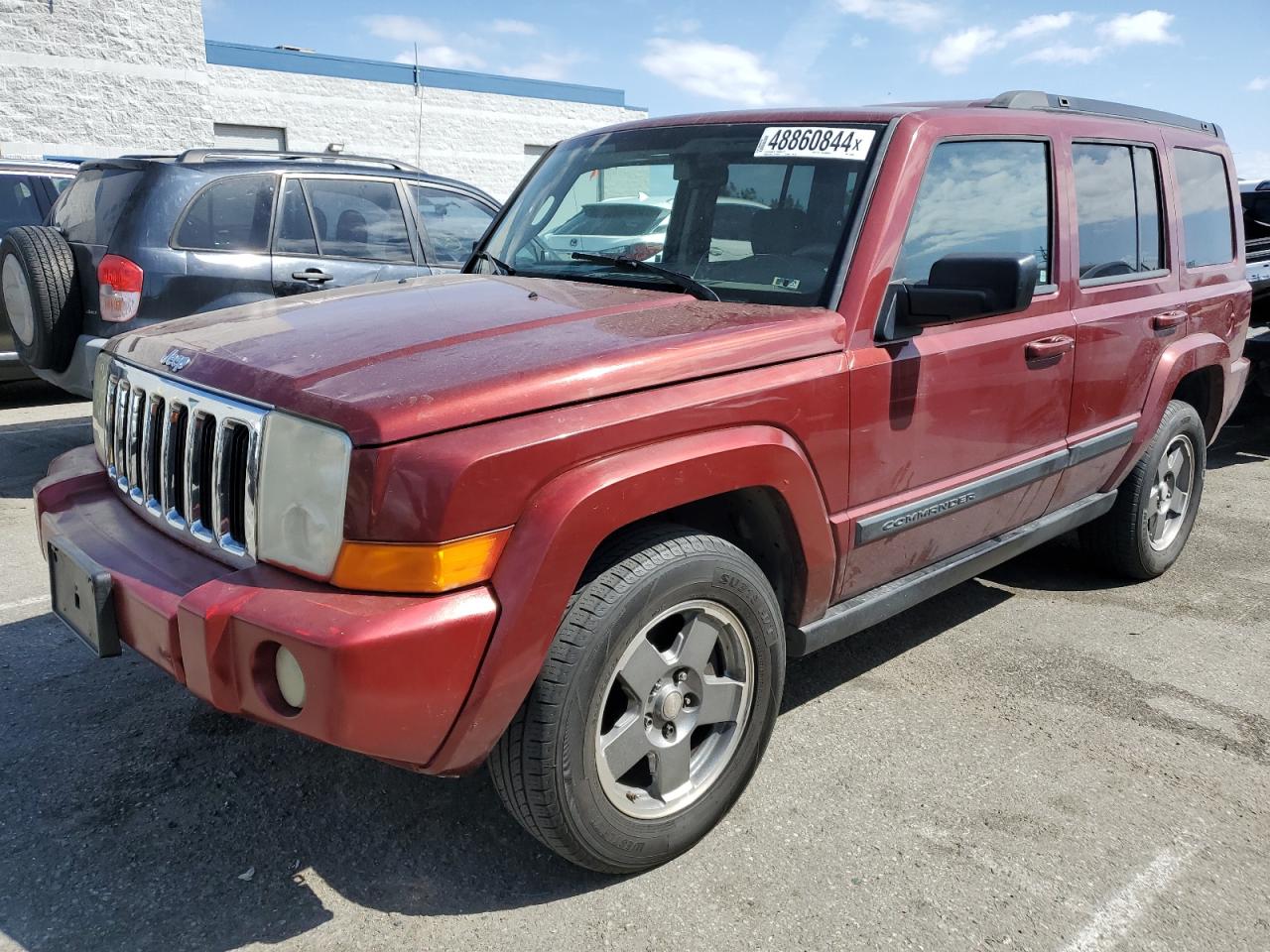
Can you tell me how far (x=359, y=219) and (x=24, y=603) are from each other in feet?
10.8

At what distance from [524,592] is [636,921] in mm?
859

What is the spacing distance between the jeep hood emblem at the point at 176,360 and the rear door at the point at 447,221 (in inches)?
163

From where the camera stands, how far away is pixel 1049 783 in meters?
2.97

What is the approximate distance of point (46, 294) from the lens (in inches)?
217

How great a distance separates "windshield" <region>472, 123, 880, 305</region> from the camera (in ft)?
9.83

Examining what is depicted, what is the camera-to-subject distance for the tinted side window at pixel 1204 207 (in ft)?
14.5

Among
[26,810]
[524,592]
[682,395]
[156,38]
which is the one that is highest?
[156,38]

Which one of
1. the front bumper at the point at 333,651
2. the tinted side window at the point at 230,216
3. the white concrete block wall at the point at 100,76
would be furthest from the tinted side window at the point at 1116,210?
the white concrete block wall at the point at 100,76

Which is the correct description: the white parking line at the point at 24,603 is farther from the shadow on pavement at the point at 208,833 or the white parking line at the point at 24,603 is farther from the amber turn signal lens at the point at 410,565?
the amber turn signal lens at the point at 410,565

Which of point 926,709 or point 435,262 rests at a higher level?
point 435,262

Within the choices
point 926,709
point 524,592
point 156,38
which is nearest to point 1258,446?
point 926,709

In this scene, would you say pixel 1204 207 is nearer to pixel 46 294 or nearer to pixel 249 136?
pixel 46 294

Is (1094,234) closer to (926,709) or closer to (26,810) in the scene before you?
(926,709)

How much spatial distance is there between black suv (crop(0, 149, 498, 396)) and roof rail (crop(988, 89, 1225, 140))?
3.66 m
